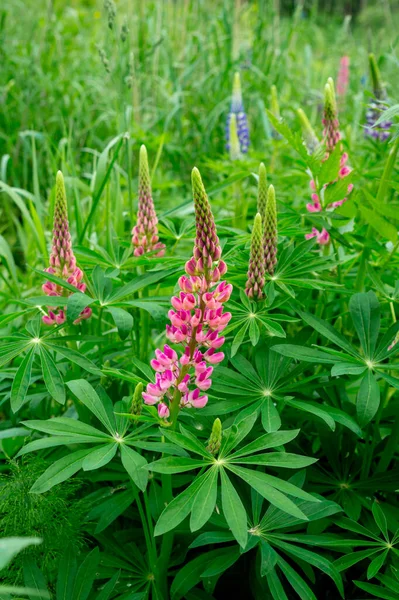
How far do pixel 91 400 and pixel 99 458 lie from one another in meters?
0.20

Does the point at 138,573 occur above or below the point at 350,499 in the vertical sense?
below

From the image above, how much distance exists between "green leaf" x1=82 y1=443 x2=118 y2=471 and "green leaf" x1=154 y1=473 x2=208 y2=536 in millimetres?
166

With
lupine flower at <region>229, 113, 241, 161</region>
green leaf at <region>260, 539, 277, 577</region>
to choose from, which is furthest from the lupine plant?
lupine flower at <region>229, 113, 241, 161</region>

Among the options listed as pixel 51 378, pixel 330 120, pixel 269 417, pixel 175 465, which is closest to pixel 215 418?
pixel 269 417

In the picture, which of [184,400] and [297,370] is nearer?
[184,400]

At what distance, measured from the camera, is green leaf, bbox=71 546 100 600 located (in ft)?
4.71

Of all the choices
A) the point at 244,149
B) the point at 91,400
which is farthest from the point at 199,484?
the point at 244,149

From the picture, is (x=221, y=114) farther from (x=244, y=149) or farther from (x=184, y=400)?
(x=184, y=400)

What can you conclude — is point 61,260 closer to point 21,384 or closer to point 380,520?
point 21,384

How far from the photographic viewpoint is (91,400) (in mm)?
1496

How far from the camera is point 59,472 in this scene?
1.35 metres

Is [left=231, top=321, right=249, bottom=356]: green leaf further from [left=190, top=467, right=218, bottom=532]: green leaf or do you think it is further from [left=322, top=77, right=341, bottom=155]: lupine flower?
[left=322, top=77, right=341, bottom=155]: lupine flower

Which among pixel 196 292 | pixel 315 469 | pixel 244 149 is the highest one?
pixel 196 292

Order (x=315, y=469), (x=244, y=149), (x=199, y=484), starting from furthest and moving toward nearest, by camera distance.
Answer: (x=244, y=149) → (x=315, y=469) → (x=199, y=484)
